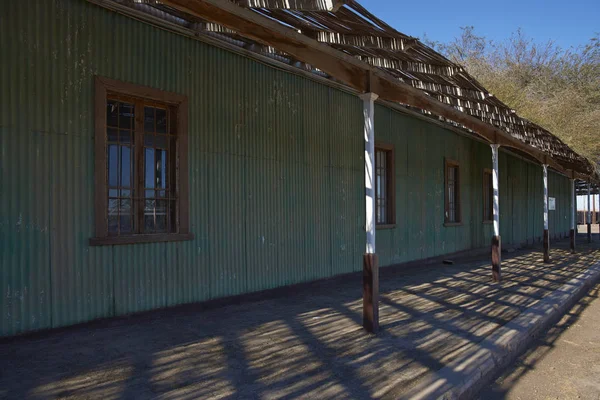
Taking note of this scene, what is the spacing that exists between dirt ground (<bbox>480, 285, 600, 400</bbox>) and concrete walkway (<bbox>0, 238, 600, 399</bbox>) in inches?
→ 18.5

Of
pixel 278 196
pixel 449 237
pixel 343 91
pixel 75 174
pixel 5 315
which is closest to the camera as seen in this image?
pixel 5 315

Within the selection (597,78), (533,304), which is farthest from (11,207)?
(597,78)

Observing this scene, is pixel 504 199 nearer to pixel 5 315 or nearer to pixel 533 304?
pixel 533 304

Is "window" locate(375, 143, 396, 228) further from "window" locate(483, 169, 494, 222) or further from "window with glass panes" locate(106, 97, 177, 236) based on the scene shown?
"window" locate(483, 169, 494, 222)

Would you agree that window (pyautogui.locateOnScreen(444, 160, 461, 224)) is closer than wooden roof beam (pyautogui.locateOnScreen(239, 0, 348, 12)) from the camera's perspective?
No

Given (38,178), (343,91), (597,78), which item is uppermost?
(597,78)

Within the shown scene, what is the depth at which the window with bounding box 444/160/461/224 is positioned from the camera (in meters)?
13.0

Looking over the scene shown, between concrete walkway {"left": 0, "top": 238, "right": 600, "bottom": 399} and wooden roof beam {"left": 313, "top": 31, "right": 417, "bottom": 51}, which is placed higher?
wooden roof beam {"left": 313, "top": 31, "right": 417, "bottom": 51}

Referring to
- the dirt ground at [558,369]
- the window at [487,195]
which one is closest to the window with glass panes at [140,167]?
the dirt ground at [558,369]

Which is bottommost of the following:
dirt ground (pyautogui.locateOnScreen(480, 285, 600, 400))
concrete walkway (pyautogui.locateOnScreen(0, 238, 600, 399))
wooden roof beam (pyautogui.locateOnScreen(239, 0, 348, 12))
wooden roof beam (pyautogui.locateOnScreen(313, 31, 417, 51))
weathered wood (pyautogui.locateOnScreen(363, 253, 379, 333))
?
dirt ground (pyautogui.locateOnScreen(480, 285, 600, 400))

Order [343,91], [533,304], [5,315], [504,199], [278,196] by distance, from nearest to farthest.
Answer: [5,315]
[533,304]
[278,196]
[343,91]
[504,199]

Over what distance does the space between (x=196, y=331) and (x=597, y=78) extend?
19.7 meters

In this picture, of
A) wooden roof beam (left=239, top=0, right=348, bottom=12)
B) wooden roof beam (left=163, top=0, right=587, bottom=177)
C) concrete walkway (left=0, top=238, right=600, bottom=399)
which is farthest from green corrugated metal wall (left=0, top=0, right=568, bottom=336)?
wooden roof beam (left=239, top=0, right=348, bottom=12)

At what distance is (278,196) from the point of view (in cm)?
727
